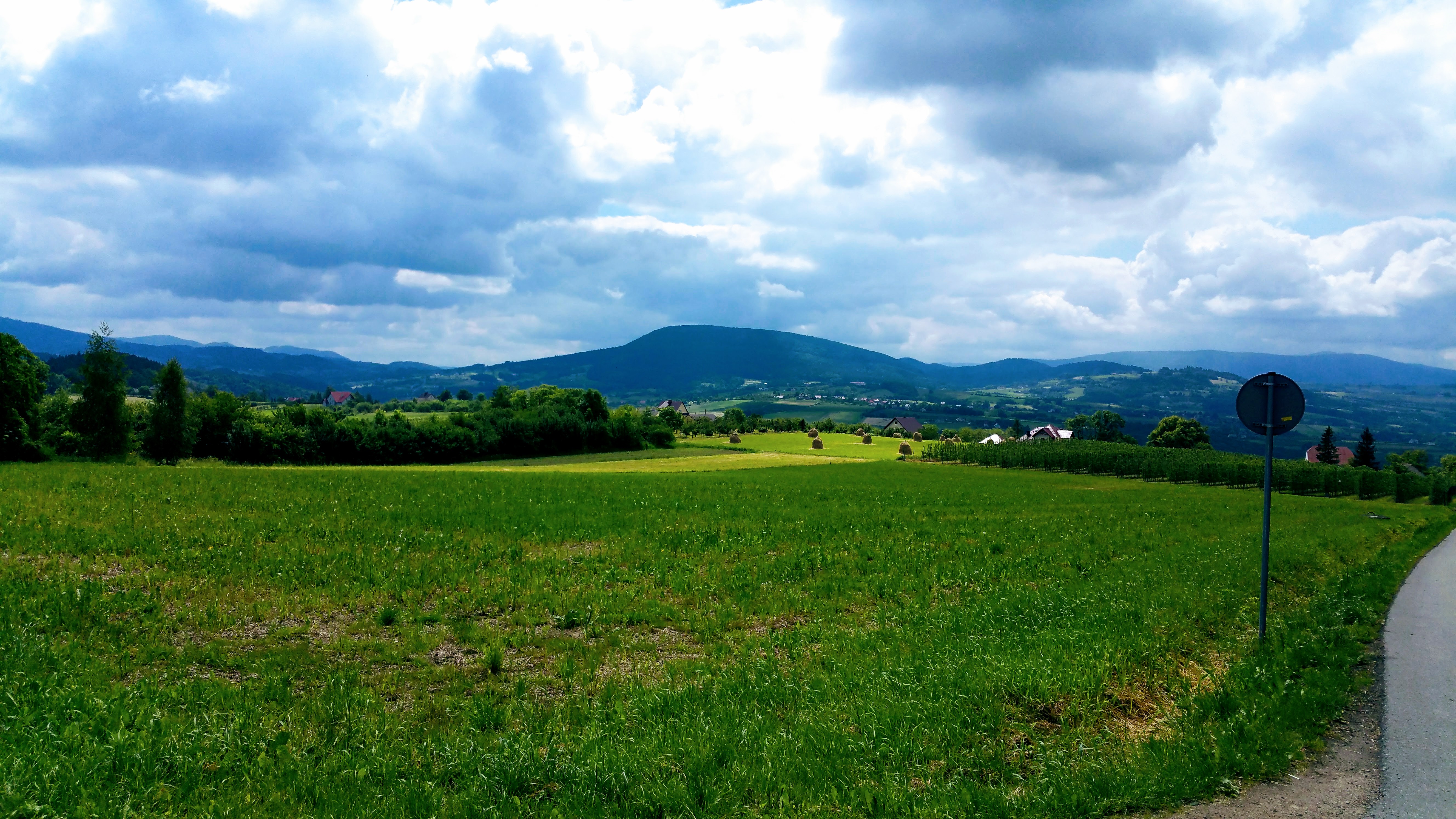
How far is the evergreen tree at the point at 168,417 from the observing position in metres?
65.6

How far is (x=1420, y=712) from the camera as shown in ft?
28.9

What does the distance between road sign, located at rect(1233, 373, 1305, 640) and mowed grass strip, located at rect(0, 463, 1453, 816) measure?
135 centimetres

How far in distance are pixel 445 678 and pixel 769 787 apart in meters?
5.25

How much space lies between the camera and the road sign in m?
11.0

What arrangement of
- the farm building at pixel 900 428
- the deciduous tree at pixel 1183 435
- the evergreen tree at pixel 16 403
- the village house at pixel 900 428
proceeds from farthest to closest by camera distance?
the farm building at pixel 900 428
the village house at pixel 900 428
the deciduous tree at pixel 1183 435
the evergreen tree at pixel 16 403

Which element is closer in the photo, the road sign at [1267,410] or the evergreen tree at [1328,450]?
the road sign at [1267,410]

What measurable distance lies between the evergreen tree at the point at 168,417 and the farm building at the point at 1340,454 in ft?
686

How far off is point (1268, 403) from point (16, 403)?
69.4 metres

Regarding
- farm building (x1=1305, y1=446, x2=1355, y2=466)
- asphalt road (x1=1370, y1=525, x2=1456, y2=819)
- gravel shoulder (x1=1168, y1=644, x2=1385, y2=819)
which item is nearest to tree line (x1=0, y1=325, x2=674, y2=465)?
gravel shoulder (x1=1168, y1=644, x2=1385, y2=819)

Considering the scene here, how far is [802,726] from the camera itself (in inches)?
299

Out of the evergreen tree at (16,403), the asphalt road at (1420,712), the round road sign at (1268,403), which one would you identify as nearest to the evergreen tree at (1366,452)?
the asphalt road at (1420,712)

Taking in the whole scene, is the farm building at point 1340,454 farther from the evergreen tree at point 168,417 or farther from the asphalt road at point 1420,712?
the evergreen tree at point 168,417

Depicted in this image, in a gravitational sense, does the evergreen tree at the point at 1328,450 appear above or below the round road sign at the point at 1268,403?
below

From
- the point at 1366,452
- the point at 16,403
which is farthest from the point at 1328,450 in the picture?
the point at 16,403
